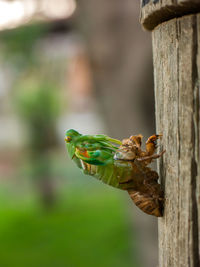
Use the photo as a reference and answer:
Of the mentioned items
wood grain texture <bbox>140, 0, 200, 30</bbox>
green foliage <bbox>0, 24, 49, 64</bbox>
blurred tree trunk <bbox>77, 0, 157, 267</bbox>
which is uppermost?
green foliage <bbox>0, 24, 49, 64</bbox>

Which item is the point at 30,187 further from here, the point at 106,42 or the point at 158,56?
the point at 158,56

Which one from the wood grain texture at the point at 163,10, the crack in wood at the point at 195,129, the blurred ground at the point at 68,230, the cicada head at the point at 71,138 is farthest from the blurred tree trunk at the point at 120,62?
the crack in wood at the point at 195,129

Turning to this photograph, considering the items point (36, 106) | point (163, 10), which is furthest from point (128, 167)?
point (36, 106)

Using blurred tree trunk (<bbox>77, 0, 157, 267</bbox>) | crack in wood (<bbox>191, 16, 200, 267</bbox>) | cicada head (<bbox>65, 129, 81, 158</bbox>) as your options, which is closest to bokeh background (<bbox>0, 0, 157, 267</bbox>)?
blurred tree trunk (<bbox>77, 0, 157, 267</bbox>)

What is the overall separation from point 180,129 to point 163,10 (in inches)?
11.8

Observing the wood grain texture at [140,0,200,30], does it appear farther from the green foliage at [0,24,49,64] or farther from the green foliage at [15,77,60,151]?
the green foliage at [15,77,60,151]

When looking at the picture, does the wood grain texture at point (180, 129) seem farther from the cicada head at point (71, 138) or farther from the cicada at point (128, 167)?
the cicada head at point (71, 138)

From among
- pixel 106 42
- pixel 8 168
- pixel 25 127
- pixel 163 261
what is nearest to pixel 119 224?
pixel 25 127

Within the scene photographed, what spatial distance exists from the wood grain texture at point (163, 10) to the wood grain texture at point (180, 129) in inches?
0.6

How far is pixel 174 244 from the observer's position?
1065 mm

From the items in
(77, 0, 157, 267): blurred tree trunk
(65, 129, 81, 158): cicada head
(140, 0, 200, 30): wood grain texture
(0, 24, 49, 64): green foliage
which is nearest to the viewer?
(140, 0, 200, 30): wood grain texture

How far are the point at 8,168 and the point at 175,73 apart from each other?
13.7 metres

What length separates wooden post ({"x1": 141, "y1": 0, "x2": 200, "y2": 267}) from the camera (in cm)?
95

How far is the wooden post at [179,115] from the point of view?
95 cm
